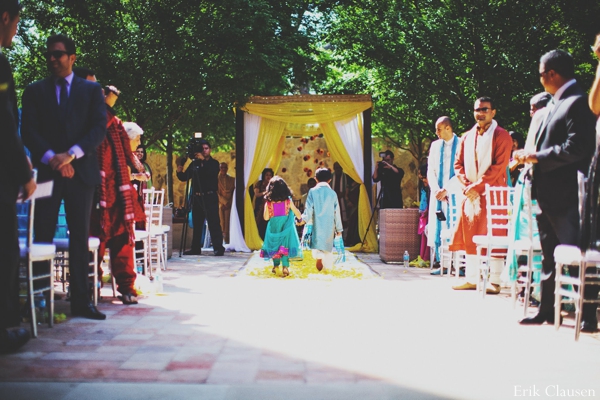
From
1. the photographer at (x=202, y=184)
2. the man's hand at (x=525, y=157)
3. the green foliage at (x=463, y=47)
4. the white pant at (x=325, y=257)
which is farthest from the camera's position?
the photographer at (x=202, y=184)

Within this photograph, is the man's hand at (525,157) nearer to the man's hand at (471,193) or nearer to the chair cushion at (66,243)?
the man's hand at (471,193)

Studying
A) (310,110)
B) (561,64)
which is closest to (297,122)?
(310,110)

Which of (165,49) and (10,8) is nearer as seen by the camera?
(10,8)

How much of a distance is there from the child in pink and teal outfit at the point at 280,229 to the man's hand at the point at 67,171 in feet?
12.8

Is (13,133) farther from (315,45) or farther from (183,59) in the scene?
(315,45)

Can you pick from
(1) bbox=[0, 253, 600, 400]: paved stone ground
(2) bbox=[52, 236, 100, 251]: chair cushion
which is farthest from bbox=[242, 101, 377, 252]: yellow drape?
(2) bbox=[52, 236, 100, 251]: chair cushion

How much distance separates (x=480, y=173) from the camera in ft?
22.0

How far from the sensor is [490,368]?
3443 mm

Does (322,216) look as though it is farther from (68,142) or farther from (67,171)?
(67,171)

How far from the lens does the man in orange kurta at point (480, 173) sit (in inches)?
260

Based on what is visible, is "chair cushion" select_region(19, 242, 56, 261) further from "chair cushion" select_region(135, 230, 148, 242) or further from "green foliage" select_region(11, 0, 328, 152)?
"green foliage" select_region(11, 0, 328, 152)

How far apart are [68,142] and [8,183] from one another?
3.90 ft

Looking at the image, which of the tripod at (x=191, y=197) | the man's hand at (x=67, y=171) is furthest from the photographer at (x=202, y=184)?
the man's hand at (x=67, y=171)

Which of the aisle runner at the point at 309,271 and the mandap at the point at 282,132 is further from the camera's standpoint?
the mandap at the point at 282,132
